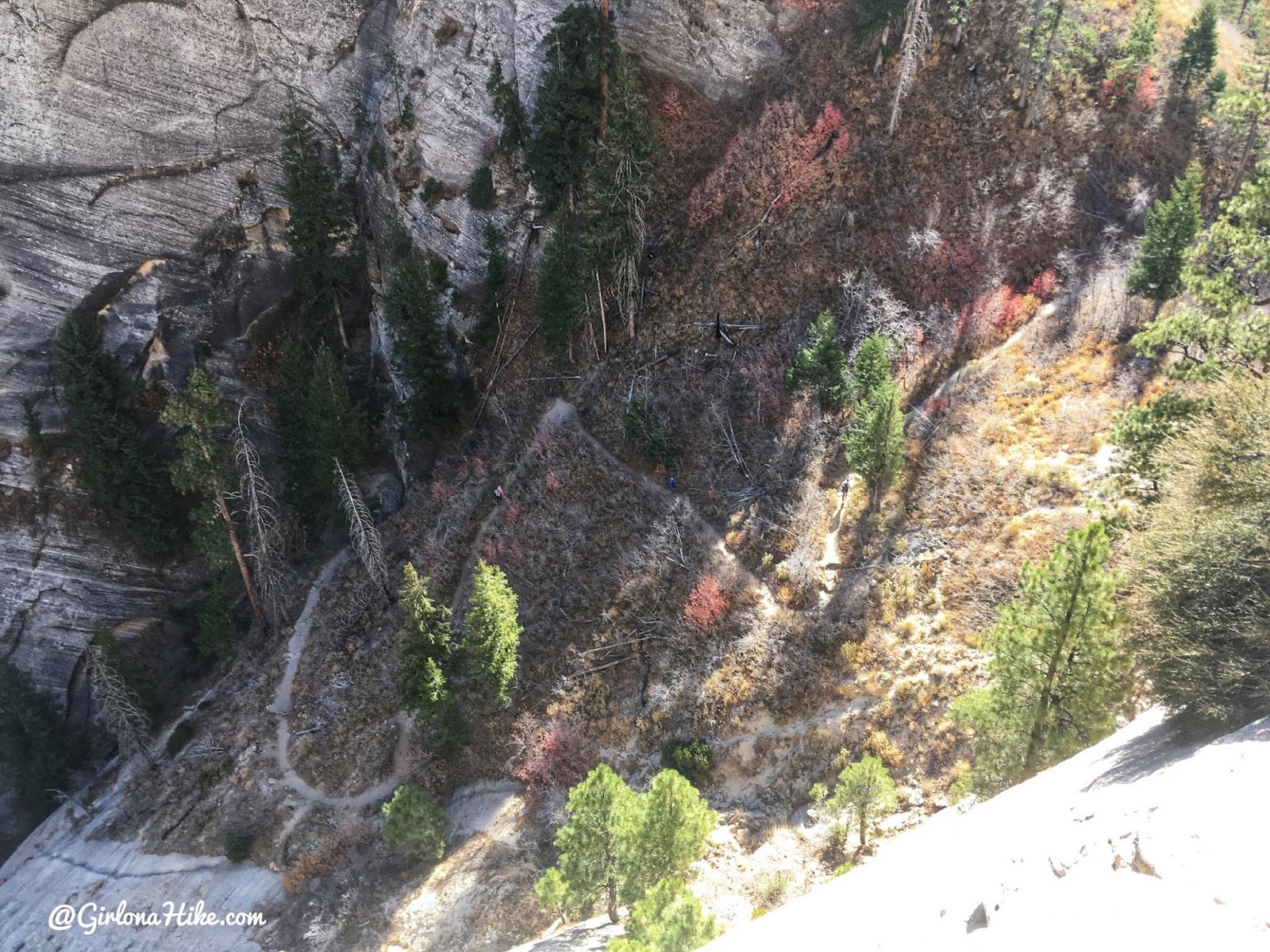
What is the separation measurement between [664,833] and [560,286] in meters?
27.9

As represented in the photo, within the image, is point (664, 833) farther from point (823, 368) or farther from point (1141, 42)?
point (1141, 42)

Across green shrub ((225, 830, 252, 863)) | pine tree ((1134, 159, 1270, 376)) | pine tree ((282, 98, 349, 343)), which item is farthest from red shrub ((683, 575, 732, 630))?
pine tree ((282, 98, 349, 343))

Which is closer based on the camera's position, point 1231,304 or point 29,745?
point 1231,304

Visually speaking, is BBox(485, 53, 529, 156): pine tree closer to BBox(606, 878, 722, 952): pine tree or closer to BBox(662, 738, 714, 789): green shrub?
BBox(662, 738, 714, 789): green shrub

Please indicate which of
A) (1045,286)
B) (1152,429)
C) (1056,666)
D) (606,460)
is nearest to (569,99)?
(606,460)

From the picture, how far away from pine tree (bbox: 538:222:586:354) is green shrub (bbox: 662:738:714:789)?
22779mm

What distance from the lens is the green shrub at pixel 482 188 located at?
154ft

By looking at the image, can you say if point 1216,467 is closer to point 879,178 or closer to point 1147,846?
point 1147,846

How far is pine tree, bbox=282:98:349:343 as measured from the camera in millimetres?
47438

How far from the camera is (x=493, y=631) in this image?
35.1 meters

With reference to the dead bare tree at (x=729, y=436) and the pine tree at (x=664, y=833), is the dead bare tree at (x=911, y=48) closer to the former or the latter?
the dead bare tree at (x=729, y=436)

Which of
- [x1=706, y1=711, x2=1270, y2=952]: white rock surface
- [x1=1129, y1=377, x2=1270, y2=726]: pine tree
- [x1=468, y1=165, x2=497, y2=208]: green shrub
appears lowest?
[x1=706, y1=711, x2=1270, y2=952]: white rock surface

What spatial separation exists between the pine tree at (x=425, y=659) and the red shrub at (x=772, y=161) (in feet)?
84.3

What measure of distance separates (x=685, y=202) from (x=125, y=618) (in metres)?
45.3
